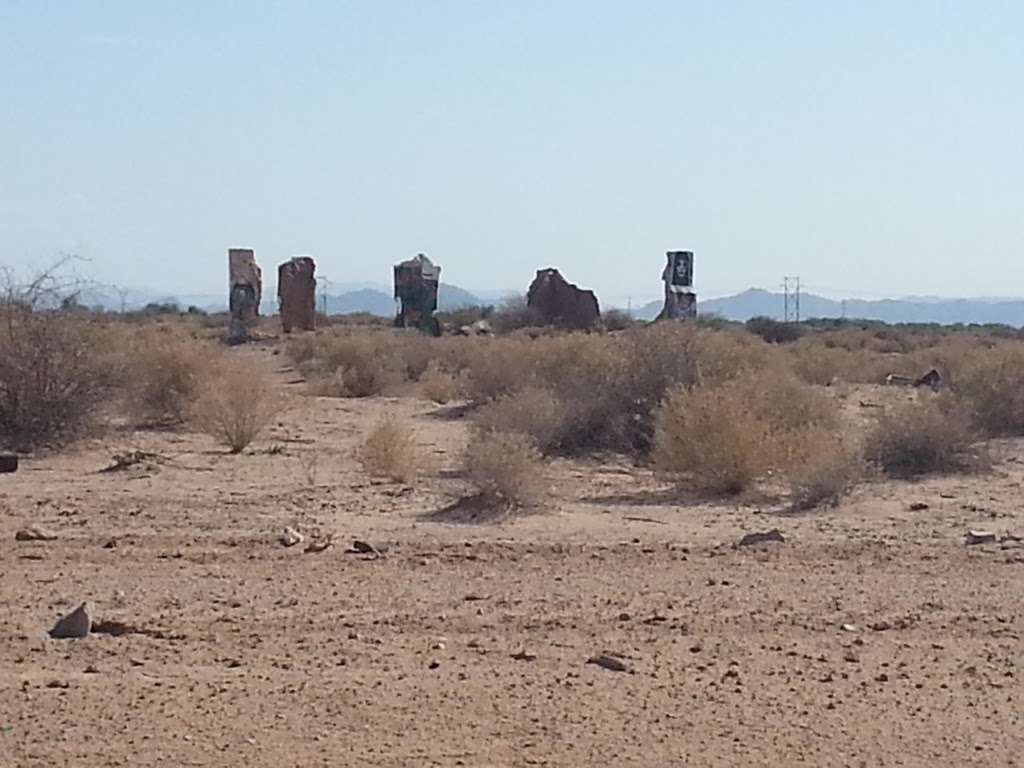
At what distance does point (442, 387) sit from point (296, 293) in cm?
3550

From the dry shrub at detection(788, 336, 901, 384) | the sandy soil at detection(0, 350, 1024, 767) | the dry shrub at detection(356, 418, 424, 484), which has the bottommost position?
the sandy soil at detection(0, 350, 1024, 767)

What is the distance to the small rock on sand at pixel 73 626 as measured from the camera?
1024cm

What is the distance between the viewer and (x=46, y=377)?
75.2 feet

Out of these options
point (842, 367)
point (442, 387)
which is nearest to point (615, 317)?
point (842, 367)

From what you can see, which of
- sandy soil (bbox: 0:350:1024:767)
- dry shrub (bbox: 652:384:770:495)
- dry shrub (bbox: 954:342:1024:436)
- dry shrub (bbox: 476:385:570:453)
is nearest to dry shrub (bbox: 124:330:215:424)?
dry shrub (bbox: 476:385:570:453)

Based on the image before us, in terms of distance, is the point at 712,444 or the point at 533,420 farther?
the point at 533,420

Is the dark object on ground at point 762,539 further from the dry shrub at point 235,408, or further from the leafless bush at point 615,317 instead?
the leafless bush at point 615,317

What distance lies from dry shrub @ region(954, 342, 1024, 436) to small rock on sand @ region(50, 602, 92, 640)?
17.8 metres

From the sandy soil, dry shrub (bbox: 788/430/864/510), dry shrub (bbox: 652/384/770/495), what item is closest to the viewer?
the sandy soil

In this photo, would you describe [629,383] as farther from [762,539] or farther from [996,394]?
[762,539]

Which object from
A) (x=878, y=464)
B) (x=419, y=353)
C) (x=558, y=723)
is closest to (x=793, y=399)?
(x=878, y=464)

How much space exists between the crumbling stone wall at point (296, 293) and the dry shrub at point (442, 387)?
105 ft

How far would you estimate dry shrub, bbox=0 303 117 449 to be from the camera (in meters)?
22.5

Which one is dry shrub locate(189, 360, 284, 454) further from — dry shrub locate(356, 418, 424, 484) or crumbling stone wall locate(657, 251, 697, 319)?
crumbling stone wall locate(657, 251, 697, 319)
